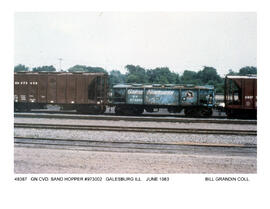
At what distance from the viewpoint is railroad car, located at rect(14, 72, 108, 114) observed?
2148cm

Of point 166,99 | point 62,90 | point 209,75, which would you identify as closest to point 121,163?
point 166,99

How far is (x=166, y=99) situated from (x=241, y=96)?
5.59m

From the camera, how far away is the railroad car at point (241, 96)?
735 inches

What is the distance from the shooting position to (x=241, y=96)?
18.8 metres

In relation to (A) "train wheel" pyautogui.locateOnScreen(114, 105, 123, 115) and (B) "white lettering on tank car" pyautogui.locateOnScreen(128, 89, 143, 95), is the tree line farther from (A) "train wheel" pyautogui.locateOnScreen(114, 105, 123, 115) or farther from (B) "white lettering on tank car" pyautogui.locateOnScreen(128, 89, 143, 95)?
(A) "train wheel" pyautogui.locateOnScreen(114, 105, 123, 115)

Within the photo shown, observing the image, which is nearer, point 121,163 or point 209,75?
point 121,163

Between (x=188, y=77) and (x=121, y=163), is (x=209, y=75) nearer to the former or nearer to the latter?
(x=188, y=77)

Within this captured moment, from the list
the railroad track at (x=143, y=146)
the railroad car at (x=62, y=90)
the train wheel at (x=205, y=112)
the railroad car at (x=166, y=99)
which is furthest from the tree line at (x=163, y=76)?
the railroad track at (x=143, y=146)

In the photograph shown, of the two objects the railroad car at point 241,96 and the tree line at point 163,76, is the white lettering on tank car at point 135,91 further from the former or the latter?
the tree line at point 163,76

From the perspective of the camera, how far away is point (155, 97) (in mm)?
21234

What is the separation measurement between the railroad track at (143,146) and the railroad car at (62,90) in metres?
9.81

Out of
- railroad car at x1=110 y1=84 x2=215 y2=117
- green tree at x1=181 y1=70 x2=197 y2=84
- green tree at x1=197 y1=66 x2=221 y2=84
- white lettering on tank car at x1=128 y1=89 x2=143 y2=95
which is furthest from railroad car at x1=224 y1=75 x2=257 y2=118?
green tree at x1=181 y1=70 x2=197 y2=84

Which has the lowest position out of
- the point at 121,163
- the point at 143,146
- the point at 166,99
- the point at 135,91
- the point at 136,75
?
the point at 121,163

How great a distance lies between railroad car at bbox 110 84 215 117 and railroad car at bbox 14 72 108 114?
1.58 m
